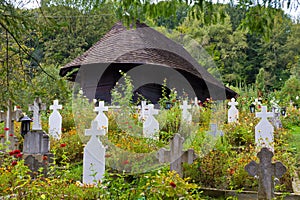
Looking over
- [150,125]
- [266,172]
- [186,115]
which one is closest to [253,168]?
[266,172]

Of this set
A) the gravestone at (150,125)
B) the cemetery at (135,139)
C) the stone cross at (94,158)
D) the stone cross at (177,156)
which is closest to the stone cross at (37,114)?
the cemetery at (135,139)

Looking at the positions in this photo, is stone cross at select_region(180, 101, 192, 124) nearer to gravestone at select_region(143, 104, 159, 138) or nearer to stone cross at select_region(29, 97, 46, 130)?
gravestone at select_region(143, 104, 159, 138)

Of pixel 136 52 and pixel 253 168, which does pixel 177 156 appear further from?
pixel 136 52

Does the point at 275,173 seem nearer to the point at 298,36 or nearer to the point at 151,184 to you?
the point at 151,184

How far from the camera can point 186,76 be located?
47.9ft

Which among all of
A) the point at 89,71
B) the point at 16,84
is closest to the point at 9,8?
the point at 16,84

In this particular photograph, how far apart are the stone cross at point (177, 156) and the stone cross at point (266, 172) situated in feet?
3.50

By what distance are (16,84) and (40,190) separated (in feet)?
3.55

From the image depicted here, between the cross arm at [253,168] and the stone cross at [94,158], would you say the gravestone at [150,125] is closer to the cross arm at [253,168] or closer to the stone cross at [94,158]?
the stone cross at [94,158]

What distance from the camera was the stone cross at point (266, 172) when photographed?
13.7ft

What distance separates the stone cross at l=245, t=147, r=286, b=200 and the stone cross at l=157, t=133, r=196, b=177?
107 cm

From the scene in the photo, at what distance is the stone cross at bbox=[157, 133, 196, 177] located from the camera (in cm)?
515

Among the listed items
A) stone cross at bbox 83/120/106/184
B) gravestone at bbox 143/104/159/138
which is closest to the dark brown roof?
gravestone at bbox 143/104/159/138

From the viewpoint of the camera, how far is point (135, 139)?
7.35 m
